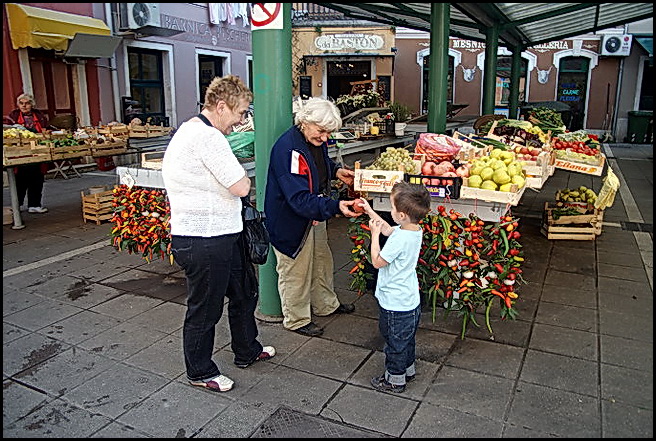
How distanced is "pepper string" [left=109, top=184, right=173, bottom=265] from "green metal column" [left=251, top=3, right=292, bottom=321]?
3.50 feet

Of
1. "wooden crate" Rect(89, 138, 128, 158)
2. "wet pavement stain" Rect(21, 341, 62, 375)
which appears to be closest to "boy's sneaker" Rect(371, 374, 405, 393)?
"wet pavement stain" Rect(21, 341, 62, 375)

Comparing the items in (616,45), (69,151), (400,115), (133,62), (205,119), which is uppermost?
(616,45)

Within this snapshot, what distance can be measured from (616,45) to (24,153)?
17937 mm

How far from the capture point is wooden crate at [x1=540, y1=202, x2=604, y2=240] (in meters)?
6.33

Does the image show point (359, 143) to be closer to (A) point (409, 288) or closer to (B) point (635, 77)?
(A) point (409, 288)

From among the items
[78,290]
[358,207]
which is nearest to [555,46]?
[358,207]

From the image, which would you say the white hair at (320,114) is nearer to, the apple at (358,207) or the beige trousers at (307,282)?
the apple at (358,207)

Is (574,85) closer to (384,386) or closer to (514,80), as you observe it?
(514,80)

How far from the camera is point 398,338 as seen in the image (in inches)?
121

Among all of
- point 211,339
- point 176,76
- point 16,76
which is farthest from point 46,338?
point 176,76

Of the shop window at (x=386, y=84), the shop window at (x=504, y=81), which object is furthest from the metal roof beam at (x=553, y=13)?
the shop window at (x=386, y=84)

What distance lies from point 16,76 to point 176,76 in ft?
16.3

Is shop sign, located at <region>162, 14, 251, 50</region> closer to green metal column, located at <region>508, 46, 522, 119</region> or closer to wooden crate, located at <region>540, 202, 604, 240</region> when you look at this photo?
green metal column, located at <region>508, 46, 522, 119</region>

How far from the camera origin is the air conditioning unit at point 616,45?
58.4 ft
